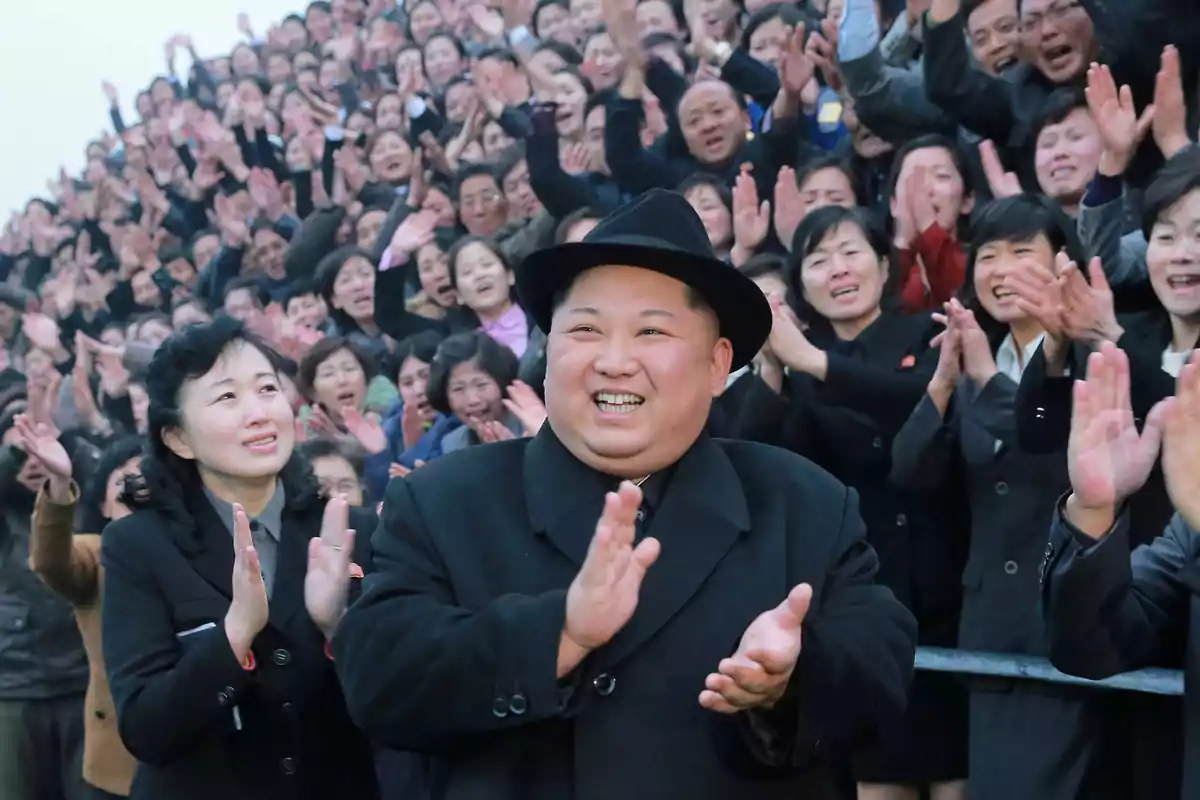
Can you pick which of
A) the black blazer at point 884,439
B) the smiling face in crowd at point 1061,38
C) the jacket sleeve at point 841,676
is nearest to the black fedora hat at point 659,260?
the jacket sleeve at point 841,676

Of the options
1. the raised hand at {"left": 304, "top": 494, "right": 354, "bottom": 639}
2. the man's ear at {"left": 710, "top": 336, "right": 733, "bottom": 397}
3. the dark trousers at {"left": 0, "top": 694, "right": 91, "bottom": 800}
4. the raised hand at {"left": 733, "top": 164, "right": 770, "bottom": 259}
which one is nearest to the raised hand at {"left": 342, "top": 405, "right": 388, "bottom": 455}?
the dark trousers at {"left": 0, "top": 694, "right": 91, "bottom": 800}

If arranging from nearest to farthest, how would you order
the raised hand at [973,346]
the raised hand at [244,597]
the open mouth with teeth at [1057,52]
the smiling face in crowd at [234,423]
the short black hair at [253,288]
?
1. the raised hand at [244,597]
2. the smiling face in crowd at [234,423]
3. the raised hand at [973,346]
4. the open mouth with teeth at [1057,52]
5. the short black hair at [253,288]

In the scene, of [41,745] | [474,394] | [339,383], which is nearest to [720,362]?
[474,394]

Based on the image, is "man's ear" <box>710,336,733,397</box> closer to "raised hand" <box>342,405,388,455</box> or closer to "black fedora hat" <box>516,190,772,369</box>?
"black fedora hat" <box>516,190,772,369</box>

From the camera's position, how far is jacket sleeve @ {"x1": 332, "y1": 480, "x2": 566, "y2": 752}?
5.83 ft

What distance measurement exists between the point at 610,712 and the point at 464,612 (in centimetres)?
22

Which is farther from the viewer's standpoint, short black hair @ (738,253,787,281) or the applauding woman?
short black hair @ (738,253,787,281)

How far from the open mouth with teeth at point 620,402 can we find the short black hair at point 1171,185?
1682mm

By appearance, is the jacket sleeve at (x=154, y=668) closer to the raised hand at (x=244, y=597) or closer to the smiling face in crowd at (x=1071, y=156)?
the raised hand at (x=244, y=597)

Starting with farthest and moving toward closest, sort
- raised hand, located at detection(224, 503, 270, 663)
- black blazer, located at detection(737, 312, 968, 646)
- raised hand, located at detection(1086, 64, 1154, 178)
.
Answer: raised hand, located at detection(1086, 64, 1154, 178)
black blazer, located at detection(737, 312, 968, 646)
raised hand, located at detection(224, 503, 270, 663)

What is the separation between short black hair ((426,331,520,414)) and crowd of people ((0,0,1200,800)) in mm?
16

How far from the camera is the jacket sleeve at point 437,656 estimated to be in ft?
5.83

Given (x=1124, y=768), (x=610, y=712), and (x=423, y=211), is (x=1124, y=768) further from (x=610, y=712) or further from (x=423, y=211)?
(x=423, y=211)

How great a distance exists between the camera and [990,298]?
351 centimetres
